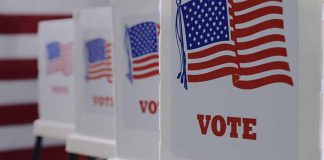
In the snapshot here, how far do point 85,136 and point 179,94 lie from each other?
30.4 inches

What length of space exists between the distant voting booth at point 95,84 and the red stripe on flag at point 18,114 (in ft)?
3.19

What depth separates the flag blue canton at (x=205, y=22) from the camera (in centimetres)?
78

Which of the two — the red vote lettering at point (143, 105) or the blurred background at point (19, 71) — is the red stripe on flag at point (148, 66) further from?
the blurred background at point (19, 71)

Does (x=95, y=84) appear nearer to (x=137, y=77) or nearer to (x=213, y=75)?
(x=137, y=77)

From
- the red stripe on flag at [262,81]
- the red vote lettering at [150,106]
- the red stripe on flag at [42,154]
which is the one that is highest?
the red stripe on flag at [262,81]

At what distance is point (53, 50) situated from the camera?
193cm

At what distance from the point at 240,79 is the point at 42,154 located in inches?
78.7

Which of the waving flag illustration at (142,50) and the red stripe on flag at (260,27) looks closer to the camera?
the red stripe on flag at (260,27)

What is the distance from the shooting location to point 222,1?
2.56ft

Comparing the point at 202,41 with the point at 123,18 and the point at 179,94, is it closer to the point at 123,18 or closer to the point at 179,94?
the point at 179,94

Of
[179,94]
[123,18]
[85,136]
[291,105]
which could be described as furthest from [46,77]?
[291,105]

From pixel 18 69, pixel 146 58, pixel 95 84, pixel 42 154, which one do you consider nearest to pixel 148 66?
pixel 146 58

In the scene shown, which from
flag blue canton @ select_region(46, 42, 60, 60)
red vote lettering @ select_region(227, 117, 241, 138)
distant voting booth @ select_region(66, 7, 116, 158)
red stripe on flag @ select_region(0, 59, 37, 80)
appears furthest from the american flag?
red stripe on flag @ select_region(0, 59, 37, 80)

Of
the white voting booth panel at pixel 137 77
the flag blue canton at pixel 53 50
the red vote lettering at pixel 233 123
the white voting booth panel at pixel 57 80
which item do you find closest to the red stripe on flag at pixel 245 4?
the red vote lettering at pixel 233 123
